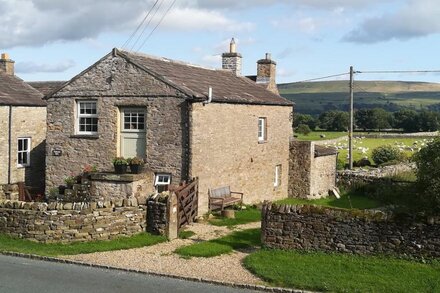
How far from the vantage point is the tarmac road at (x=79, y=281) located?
493 inches

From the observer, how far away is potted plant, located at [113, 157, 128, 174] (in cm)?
2038

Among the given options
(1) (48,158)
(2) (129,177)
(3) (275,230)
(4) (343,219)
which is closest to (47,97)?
(1) (48,158)

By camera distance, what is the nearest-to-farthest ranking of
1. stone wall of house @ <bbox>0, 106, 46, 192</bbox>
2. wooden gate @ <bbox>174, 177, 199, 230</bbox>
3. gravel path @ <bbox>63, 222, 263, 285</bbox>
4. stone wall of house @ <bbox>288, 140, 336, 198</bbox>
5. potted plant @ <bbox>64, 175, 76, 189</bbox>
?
gravel path @ <bbox>63, 222, 263, 285</bbox> < wooden gate @ <bbox>174, 177, 199, 230</bbox> < potted plant @ <bbox>64, 175, 76, 189</bbox> < stone wall of house @ <bbox>0, 106, 46, 192</bbox> < stone wall of house @ <bbox>288, 140, 336, 198</bbox>

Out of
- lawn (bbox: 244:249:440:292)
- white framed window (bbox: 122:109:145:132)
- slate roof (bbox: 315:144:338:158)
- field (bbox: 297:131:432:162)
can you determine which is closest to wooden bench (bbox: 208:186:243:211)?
white framed window (bbox: 122:109:145:132)

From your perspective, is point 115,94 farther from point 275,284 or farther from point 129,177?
point 275,284

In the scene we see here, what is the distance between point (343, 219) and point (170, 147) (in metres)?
8.64

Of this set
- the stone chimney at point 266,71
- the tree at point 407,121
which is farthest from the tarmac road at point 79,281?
the tree at point 407,121

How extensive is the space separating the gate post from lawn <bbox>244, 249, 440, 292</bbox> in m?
3.58

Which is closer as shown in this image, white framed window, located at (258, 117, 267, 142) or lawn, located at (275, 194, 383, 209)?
white framed window, located at (258, 117, 267, 142)

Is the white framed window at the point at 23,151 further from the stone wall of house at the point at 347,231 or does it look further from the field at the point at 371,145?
the field at the point at 371,145

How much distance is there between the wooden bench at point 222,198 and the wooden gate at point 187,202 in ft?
3.83

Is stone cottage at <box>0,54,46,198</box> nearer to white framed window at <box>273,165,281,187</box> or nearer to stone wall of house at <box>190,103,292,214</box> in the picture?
stone wall of house at <box>190,103,292,214</box>


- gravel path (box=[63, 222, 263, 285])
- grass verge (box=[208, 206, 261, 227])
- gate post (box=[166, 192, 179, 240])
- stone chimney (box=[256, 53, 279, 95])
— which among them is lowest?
gravel path (box=[63, 222, 263, 285])

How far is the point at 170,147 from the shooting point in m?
21.3
